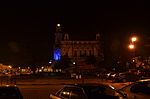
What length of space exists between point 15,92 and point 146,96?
182 inches

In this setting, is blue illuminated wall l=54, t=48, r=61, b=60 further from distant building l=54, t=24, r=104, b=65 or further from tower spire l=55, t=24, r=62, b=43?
tower spire l=55, t=24, r=62, b=43

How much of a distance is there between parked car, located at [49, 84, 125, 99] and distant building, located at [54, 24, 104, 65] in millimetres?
119325

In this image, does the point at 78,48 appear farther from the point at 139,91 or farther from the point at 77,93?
the point at 77,93

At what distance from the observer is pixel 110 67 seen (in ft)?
299

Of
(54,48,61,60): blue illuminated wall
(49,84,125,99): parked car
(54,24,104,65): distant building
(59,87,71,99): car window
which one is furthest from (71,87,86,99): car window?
(54,48,61,60): blue illuminated wall

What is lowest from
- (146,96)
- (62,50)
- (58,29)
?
(146,96)

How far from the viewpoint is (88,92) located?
8.23m

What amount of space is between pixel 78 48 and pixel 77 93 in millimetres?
124431

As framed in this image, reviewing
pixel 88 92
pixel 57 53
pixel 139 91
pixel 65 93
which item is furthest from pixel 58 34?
pixel 88 92

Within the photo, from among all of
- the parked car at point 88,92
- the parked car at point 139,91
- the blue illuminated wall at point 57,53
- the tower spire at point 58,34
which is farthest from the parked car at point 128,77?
the tower spire at point 58,34

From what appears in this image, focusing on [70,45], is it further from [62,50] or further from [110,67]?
[110,67]

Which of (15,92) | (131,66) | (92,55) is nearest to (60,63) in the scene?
(92,55)

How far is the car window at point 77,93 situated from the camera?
8209 millimetres

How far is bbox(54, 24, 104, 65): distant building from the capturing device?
129750 millimetres
